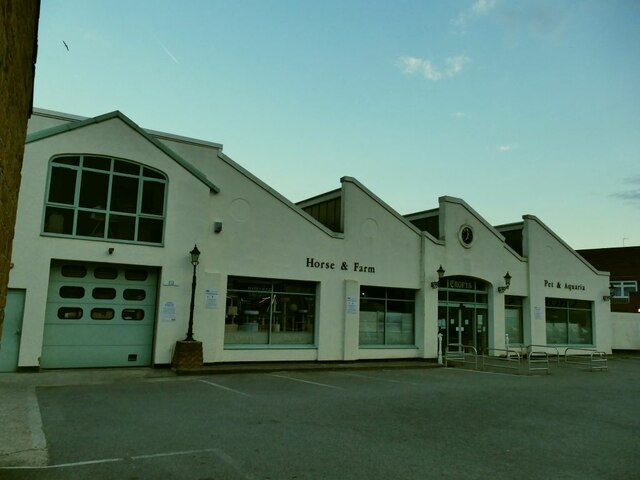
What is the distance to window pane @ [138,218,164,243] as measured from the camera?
15.0 meters

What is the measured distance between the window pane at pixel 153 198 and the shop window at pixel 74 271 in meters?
2.24

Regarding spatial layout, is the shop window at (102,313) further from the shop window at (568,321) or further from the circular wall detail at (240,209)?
the shop window at (568,321)

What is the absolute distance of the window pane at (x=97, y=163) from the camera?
14398 mm

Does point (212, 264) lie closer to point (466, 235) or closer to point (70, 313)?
point (70, 313)

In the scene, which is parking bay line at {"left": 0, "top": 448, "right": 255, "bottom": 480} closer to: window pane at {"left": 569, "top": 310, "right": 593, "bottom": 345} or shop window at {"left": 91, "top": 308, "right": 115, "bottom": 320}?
shop window at {"left": 91, "top": 308, "right": 115, "bottom": 320}

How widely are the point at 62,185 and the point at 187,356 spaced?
18.5 ft

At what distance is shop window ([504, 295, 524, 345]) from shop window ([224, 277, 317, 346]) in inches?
421

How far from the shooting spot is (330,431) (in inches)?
304

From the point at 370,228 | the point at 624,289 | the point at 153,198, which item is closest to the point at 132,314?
the point at 153,198

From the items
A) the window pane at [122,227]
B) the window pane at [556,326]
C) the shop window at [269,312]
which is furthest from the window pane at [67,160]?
the window pane at [556,326]

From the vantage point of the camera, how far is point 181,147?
52.9 feet

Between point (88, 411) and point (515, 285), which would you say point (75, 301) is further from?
→ point (515, 285)

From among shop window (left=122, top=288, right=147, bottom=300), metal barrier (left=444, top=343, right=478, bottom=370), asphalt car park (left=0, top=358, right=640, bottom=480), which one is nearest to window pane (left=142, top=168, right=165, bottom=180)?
shop window (left=122, top=288, right=147, bottom=300)

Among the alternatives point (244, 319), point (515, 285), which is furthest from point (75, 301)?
point (515, 285)
